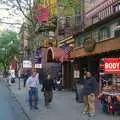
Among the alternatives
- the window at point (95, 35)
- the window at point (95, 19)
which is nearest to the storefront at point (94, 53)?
the window at point (95, 35)

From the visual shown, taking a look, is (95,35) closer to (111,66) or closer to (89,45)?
(89,45)

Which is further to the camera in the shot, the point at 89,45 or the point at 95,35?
the point at 95,35

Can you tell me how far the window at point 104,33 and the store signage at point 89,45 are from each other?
72 centimetres

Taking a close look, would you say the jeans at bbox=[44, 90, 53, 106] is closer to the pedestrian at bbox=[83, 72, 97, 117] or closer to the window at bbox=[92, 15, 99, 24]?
the pedestrian at bbox=[83, 72, 97, 117]

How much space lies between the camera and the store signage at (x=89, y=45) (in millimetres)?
30786

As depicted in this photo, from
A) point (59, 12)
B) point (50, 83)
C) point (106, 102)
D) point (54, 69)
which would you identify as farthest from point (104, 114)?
point (54, 69)

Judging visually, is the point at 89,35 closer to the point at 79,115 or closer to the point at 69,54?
the point at 69,54

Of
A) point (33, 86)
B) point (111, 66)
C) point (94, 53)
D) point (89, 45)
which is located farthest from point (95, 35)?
point (111, 66)

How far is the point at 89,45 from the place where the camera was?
103 feet

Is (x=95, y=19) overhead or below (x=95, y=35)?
overhead

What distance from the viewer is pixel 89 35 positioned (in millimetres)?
32969

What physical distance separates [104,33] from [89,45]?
2296 millimetres

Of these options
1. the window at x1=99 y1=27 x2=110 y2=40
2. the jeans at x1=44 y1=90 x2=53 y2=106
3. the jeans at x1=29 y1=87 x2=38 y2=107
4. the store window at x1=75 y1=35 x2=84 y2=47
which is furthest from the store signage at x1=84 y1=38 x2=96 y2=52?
the jeans at x1=29 y1=87 x2=38 y2=107

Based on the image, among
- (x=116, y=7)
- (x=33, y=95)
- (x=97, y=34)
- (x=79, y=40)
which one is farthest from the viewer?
(x=79, y=40)
